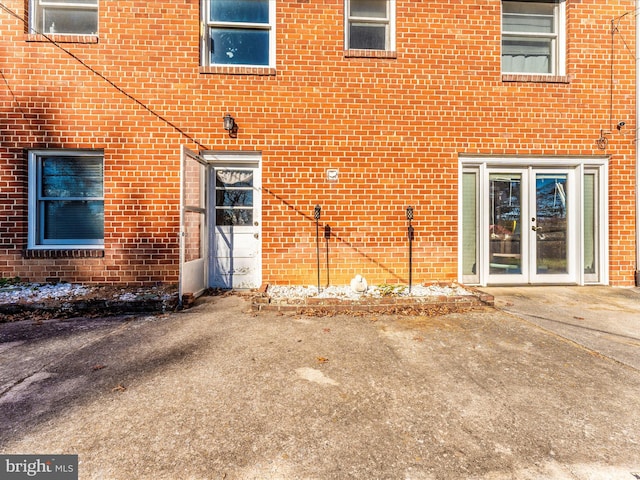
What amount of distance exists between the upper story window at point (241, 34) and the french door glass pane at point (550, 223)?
5.44m

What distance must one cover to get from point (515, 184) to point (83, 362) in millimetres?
6700

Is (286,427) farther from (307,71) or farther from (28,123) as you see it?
(28,123)

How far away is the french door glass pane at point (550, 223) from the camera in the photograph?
5.74 m

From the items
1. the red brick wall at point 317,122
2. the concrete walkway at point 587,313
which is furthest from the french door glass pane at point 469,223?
the concrete walkway at point 587,313

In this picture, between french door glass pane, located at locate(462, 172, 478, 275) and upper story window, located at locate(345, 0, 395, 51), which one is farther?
french door glass pane, located at locate(462, 172, 478, 275)

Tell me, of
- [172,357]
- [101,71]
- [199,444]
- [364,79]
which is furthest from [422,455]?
[101,71]

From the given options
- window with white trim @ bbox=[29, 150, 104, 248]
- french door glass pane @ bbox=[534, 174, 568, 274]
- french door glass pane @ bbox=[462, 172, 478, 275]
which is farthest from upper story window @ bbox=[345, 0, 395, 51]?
window with white trim @ bbox=[29, 150, 104, 248]

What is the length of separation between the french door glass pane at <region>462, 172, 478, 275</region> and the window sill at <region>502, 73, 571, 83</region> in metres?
1.77

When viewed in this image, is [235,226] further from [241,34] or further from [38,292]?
[241,34]

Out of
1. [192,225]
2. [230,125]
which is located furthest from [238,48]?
[192,225]

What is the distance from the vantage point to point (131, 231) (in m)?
5.20

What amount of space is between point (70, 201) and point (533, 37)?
28.6ft

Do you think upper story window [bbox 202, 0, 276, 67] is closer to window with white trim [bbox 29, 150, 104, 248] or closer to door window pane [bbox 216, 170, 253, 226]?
door window pane [bbox 216, 170, 253, 226]

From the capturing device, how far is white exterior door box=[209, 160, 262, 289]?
215 inches
